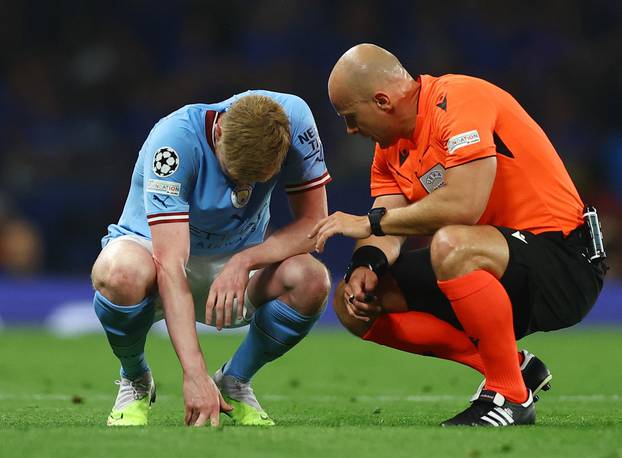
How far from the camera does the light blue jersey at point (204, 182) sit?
14.6ft

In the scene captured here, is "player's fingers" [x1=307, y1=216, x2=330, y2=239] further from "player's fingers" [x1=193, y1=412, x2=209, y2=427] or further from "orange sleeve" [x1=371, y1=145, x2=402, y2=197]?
"player's fingers" [x1=193, y1=412, x2=209, y2=427]

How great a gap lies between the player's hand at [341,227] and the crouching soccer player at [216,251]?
229 mm

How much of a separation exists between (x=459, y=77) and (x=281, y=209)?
7.40m

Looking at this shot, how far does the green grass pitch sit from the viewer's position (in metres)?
3.56

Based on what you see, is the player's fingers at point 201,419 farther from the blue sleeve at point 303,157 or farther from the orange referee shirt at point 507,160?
the orange referee shirt at point 507,160

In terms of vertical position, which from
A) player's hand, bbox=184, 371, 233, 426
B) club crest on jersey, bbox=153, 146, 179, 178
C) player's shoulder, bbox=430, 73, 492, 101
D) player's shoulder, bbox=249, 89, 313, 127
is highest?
player's shoulder, bbox=430, 73, 492, 101

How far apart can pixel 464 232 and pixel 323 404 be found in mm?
1587

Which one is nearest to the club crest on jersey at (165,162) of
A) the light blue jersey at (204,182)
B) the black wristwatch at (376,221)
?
the light blue jersey at (204,182)

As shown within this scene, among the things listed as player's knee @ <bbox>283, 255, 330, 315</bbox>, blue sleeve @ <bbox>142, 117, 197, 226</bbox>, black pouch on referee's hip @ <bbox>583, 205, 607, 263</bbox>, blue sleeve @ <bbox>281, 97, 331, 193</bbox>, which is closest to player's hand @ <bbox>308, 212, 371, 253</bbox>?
player's knee @ <bbox>283, 255, 330, 315</bbox>

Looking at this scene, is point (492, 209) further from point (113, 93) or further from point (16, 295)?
point (113, 93)

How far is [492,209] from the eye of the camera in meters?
4.66

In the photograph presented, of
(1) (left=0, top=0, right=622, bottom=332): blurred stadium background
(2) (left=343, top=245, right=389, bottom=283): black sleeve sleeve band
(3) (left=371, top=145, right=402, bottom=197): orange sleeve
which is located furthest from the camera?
(1) (left=0, top=0, right=622, bottom=332): blurred stadium background

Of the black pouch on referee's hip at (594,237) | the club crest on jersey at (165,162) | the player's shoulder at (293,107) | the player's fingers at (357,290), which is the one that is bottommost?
the player's fingers at (357,290)

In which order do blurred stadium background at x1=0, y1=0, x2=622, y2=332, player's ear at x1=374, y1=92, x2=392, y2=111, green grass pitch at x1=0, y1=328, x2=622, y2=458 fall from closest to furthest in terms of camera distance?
green grass pitch at x1=0, y1=328, x2=622, y2=458 < player's ear at x1=374, y1=92, x2=392, y2=111 < blurred stadium background at x1=0, y1=0, x2=622, y2=332
